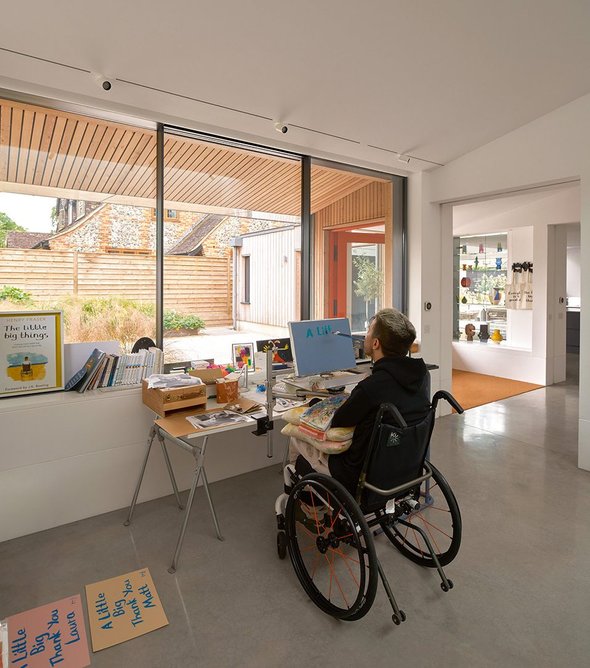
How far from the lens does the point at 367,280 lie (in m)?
4.81

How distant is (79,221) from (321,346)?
1.84 metres

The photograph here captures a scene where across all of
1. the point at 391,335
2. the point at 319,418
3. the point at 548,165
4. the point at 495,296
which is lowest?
the point at 319,418

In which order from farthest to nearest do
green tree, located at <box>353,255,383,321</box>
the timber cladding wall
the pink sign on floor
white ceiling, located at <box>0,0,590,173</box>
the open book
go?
green tree, located at <box>353,255,383,321</box>
the timber cladding wall
the open book
white ceiling, located at <box>0,0,590,173</box>
the pink sign on floor

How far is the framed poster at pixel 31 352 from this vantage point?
2742mm

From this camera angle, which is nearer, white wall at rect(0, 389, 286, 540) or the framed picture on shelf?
white wall at rect(0, 389, 286, 540)

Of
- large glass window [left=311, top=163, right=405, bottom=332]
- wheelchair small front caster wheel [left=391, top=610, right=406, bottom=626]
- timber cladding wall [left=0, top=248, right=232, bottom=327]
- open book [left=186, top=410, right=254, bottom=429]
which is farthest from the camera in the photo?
large glass window [left=311, top=163, right=405, bottom=332]

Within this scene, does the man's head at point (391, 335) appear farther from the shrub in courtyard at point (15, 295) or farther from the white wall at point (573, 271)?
the white wall at point (573, 271)

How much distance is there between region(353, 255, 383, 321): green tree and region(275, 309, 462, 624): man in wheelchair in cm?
248

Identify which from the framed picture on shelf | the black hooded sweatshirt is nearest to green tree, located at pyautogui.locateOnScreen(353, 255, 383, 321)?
the framed picture on shelf

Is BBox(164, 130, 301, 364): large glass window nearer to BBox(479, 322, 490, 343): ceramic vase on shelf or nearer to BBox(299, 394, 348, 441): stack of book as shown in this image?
BBox(299, 394, 348, 441): stack of book

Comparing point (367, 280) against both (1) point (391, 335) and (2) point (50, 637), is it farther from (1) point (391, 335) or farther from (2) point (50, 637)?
(2) point (50, 637)

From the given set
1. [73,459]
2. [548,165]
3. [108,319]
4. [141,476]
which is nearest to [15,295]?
[108,319]

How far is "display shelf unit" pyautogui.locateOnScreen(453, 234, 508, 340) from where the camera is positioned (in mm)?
7580

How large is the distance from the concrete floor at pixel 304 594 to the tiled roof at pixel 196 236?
1.80 metres
